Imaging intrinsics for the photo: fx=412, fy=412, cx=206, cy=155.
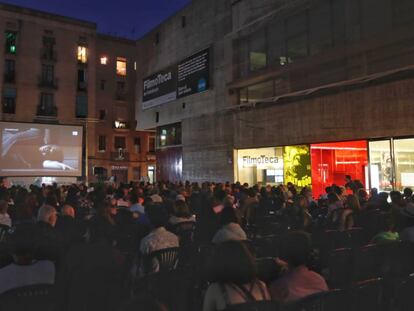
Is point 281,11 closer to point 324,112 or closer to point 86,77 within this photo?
point 324,112

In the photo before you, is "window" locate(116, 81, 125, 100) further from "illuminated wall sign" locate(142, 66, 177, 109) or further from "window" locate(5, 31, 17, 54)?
"illuminated wall sign" locate(142, 66, 177, 109)

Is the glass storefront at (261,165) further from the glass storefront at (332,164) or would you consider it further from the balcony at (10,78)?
the balcony at (10,78)

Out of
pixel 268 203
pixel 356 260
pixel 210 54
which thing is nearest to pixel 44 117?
pixel 210 54

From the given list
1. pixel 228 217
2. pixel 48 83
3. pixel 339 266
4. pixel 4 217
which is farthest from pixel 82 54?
pixel 339 266

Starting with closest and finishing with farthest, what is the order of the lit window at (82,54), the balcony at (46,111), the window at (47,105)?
the balcony at (46,111)
the window at (47,105)
the lit window at (82,54)

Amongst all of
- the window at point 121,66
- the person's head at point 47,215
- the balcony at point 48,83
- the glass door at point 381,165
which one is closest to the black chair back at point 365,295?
the person's head at point 47,215

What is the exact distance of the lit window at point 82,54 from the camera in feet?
144

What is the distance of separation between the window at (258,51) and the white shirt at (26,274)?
1765 cm

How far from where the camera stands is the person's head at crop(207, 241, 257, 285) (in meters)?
2.92

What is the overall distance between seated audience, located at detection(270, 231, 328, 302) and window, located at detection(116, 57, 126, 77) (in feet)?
153

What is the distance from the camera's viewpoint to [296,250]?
341 cm

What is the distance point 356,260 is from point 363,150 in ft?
39.5

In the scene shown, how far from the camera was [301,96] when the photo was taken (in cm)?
1784

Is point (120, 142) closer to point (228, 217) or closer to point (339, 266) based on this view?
point (228, 217)
